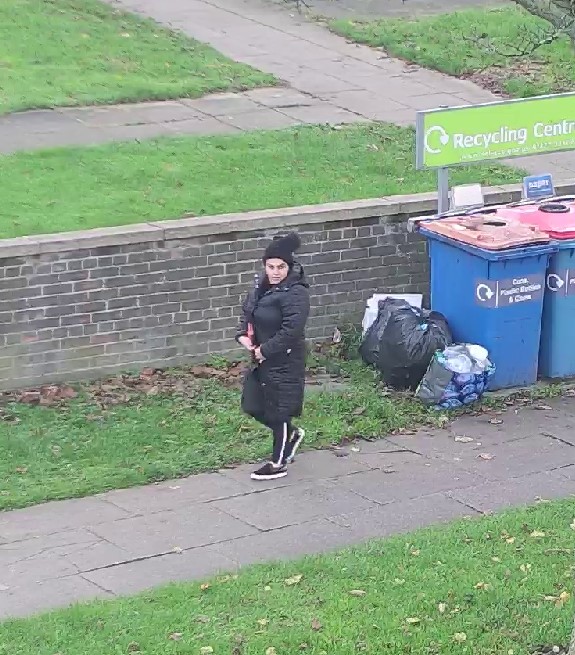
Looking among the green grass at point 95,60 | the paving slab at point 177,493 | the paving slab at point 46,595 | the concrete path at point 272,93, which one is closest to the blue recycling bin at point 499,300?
the paving slab at point 177,493

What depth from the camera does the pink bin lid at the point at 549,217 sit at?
32.0 ft

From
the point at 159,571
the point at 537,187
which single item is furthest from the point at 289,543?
the point at 537,187

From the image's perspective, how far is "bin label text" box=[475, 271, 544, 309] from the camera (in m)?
9.53

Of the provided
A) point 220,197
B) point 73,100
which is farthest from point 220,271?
point 73,100

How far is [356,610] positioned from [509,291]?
157 inches

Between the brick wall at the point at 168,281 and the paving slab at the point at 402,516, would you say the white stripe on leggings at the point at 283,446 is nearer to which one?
the paving slab at the point at 402,516

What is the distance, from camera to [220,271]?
32.7 feet

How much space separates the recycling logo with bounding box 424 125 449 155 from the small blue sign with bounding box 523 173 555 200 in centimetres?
86

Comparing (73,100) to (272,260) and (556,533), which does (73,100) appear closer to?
(272,260)

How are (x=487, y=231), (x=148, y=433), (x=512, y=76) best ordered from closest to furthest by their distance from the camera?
(x=148, y=433) < (x=487, y=231) < (x=512, y=76)

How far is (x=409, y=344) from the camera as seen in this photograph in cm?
952

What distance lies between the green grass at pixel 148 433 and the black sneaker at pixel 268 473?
0.27 meters

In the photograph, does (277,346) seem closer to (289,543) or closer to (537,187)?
(289,543)

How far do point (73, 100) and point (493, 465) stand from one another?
26.9ft
